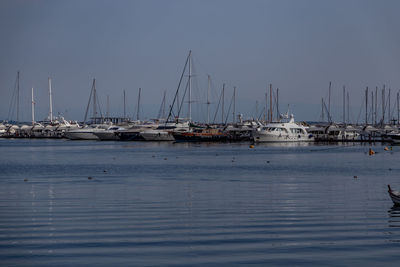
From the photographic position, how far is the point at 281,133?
107938mm

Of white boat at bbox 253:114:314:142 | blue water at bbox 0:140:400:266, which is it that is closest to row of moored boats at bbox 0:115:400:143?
white boat at bbox 253:114:314:142

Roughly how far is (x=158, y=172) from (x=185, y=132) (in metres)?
67.8

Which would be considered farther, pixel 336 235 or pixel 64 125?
pixel 64 125

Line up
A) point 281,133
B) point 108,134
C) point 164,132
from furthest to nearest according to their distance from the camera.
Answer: point 108,134
point 164,132
point 281,133

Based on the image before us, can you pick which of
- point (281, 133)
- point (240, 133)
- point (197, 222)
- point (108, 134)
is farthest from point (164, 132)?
point (197, 222)

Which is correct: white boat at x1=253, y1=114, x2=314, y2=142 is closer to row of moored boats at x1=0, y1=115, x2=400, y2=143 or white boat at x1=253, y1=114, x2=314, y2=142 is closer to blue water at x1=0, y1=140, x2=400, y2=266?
row of moored boats at x1=0, y1=115, x2=400, y2=143

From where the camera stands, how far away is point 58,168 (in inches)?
2028

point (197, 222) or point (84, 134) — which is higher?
point (84, 134)

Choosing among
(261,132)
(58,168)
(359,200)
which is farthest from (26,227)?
A: (261,132)

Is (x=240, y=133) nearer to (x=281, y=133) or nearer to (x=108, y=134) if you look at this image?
(x=281, y=133)

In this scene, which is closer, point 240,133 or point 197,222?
point 197,222

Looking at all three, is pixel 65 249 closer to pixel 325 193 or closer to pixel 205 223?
pixel 205 223

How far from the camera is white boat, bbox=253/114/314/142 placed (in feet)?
349

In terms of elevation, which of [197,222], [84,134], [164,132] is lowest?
[197,222]
